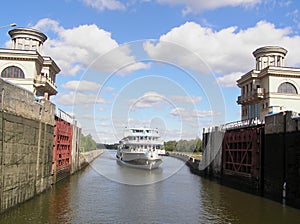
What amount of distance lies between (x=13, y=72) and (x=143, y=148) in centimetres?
2593

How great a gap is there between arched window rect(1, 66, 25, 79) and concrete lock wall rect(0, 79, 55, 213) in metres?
21.5

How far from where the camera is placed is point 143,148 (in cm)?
6444

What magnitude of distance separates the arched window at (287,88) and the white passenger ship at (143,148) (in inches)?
909

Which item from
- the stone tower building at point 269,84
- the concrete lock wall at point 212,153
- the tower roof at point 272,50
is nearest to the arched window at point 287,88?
the stone tower building at point 269,84

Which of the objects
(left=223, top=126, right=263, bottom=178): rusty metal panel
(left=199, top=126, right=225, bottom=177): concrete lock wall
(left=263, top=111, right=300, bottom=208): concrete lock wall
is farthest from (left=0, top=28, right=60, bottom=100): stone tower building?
(left=263, top=111, right=300, bottom=208): concrete lock wall

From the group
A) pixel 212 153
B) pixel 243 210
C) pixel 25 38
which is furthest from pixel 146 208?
pixel 25 38

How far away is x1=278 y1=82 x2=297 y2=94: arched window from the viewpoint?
52250mm

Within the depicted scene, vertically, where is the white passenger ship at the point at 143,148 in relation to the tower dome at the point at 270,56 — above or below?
below

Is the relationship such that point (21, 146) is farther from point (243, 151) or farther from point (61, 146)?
point (243, 151)

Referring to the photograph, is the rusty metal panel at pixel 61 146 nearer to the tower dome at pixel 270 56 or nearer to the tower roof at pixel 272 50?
the tower dome at pixel 270 56

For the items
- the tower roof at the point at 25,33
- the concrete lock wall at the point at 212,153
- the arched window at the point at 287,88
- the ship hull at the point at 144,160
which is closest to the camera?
the concrete lock wall at the point at 212,153

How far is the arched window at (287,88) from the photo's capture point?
52250mm

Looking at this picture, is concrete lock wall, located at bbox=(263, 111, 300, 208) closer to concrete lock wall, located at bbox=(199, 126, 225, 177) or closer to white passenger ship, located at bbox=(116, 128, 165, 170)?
concrete lock wall, located at bbox=(199, 126, 225, 177)

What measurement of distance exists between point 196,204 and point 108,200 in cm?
709
